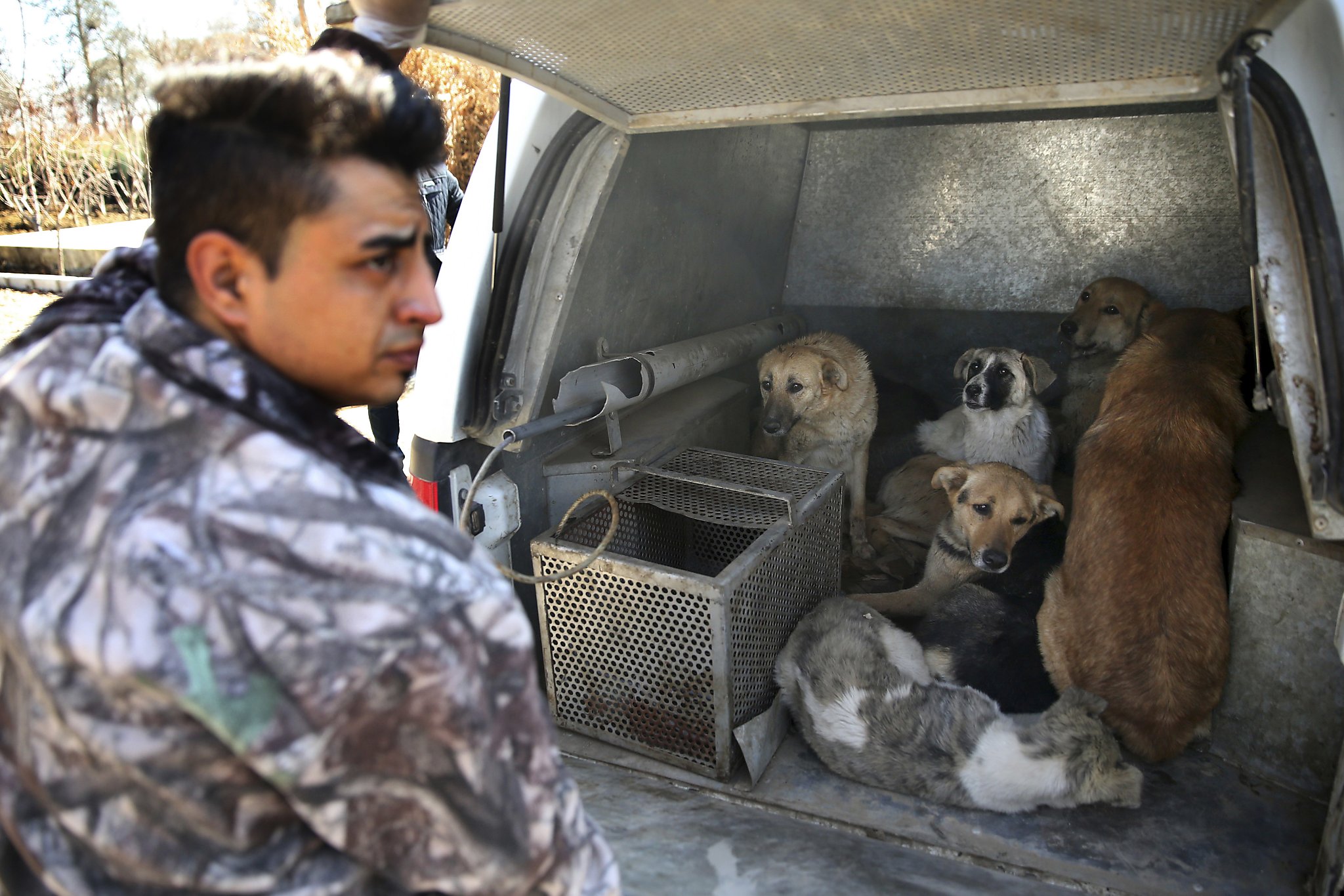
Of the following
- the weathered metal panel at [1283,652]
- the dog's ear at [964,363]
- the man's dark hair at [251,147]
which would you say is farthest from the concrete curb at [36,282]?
the weathered metal panel at [1283,652]

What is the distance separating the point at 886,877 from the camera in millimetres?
2236

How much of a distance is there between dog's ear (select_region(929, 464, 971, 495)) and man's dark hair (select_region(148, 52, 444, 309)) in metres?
3.58

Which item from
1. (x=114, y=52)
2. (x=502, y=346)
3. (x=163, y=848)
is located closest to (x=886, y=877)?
(x=163, y=848)

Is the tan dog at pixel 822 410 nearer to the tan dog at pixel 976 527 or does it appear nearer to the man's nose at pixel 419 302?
the tan dog at pixel 976 527

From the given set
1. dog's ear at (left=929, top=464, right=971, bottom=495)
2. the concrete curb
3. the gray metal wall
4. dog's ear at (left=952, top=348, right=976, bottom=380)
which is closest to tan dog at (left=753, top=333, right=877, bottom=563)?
the gray metal wall

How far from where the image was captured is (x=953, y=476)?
4230 mm

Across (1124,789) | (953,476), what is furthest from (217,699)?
(953,476)

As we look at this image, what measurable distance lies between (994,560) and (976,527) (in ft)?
0.62

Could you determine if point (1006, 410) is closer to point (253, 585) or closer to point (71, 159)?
point (253, 585)

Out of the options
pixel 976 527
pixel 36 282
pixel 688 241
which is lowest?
pixel 36 282

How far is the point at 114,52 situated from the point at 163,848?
20182 mm

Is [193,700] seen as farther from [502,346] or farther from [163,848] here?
[502,346]

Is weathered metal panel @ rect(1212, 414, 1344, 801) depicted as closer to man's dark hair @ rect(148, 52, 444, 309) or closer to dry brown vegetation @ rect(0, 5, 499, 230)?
man's dark hair @ rect(148, 52, 444, 309)

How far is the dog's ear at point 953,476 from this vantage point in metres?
4.21
